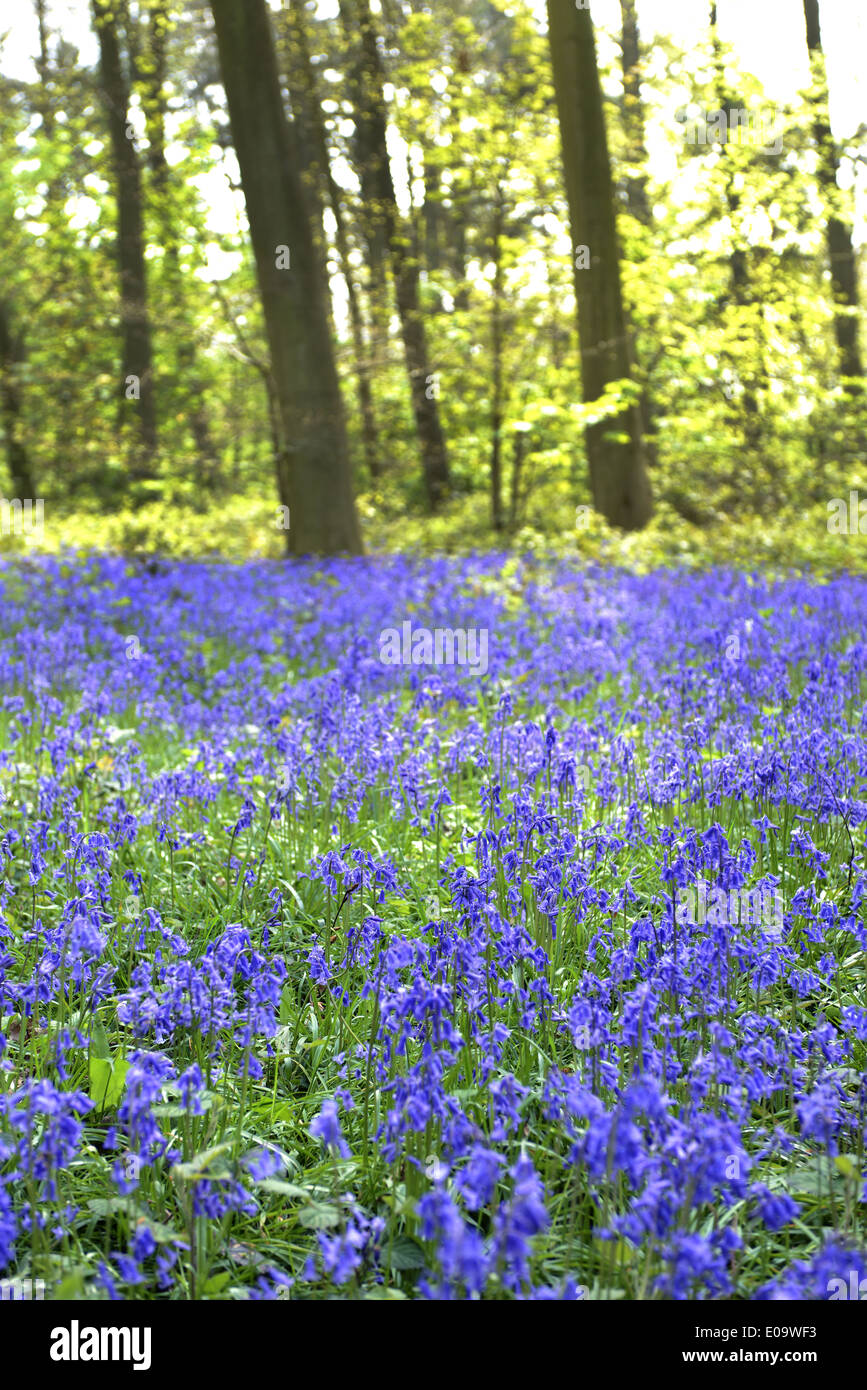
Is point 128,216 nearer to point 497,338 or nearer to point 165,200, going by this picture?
point 165,200

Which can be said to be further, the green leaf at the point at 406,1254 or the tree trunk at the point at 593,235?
the tree trunk at the point at 593,235

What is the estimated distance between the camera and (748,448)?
17391 millimetres

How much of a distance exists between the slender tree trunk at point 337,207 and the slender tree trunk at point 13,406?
5701 mm

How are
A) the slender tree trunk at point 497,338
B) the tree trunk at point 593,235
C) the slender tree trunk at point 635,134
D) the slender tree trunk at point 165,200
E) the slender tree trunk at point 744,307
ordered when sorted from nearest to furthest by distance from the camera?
the tree trunk at point 593,235 < the slender tree trunk at point 497,338 < the slender tree trunk at point 165,200 < the slender tree trunk at point 744,307 < the slender tree trunk at point 635,134

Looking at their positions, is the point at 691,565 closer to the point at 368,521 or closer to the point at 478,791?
the point at 478,791

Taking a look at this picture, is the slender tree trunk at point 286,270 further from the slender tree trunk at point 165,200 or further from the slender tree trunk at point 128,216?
the slender tree trunk at point 128,216

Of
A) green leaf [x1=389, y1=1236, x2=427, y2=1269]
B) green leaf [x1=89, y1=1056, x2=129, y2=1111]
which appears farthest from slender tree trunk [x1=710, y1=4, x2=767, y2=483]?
green leaf [x1=389, y1=1236, x2=427, y2=1269]

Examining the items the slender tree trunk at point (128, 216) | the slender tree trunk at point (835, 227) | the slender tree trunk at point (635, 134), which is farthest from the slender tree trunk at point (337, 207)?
the slender tree trunk at point (835, 227)

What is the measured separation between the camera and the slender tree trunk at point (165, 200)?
1437cm

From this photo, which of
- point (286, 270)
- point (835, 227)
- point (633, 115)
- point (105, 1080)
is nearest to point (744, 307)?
point (633, 115)

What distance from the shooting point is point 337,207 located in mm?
20016

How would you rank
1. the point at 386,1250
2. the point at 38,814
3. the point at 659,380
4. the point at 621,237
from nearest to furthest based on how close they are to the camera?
the point at 386,1250
the point at 38,814
the point at 621,237
the point at 659,380

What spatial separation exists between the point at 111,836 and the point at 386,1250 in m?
1.86

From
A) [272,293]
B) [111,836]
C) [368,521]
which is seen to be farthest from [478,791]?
[368,521]
